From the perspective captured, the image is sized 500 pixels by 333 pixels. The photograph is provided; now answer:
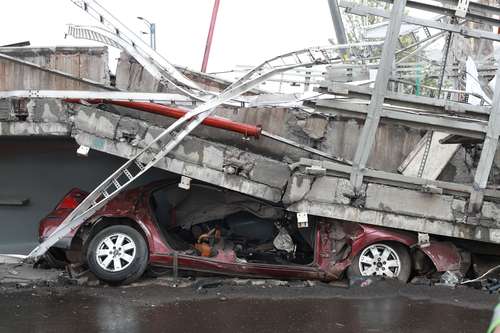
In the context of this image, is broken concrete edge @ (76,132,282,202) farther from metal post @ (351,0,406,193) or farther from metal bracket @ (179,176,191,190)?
metal post @ (351,0,406,193)

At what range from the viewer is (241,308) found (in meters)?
7.13

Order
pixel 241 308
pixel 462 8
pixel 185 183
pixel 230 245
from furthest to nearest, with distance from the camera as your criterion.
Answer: pixel 230 245 < pixel 185 183 < pixel 462 8 < pixel 241 308

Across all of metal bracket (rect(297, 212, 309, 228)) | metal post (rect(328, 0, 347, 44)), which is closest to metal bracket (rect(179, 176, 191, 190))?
metal bracket (rect(297, 212, 309, 228))

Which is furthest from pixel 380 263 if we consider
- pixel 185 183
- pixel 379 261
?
pixel 185 183

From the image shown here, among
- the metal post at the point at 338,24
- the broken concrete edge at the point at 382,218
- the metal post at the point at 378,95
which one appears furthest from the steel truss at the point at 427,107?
the metal post at the point at 338,24

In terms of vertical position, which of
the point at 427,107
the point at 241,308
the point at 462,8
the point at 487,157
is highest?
the point at 462,8

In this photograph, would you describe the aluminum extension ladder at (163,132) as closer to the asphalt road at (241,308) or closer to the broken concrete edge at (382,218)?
the asphalt road at (241,308)

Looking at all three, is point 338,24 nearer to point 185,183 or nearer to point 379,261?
point 185,183

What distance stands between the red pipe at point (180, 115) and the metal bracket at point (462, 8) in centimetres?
287

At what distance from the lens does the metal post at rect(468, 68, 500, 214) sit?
7.98 m

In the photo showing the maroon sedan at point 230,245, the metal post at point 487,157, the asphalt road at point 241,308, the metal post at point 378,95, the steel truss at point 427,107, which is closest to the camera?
the asphalt road at point 241,308

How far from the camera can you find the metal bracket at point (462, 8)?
25.9ft

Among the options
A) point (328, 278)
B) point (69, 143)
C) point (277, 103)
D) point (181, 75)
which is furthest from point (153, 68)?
point (328, 278)

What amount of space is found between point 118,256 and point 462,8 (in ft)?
17.1
